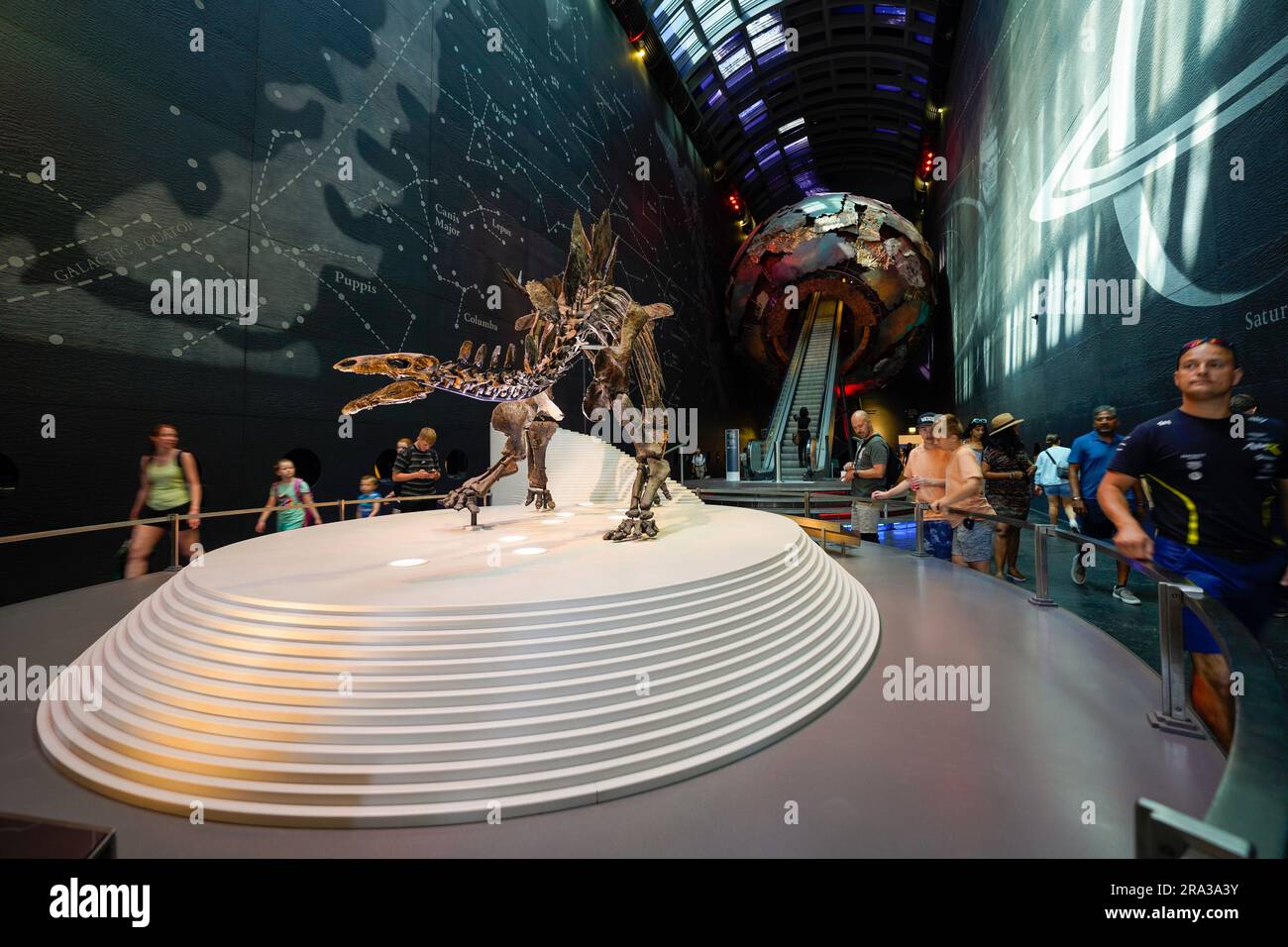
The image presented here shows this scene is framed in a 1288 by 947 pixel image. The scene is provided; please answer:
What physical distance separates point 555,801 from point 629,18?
18.1 metres

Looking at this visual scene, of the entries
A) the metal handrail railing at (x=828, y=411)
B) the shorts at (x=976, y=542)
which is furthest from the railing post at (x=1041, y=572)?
the metal handrail railing at (x=828, y=411)

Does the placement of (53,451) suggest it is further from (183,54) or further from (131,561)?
(183,54)

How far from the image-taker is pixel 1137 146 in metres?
5.01

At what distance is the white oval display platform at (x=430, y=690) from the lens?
5.68ft

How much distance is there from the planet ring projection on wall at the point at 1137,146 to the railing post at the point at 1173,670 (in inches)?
114

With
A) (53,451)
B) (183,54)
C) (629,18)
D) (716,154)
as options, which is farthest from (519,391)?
(716,154)

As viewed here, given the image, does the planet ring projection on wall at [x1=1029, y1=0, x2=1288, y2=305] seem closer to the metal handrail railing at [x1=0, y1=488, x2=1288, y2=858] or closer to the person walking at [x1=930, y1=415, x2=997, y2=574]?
the person walking at [x1=930, y1=415, x2=997, y2=574]

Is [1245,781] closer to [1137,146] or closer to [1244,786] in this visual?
[1244,786]

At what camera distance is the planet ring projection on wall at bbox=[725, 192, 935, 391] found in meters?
14.6

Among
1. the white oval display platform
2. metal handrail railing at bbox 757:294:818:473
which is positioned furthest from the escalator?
the white oval display platform

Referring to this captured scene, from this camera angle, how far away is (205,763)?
1763 mm
